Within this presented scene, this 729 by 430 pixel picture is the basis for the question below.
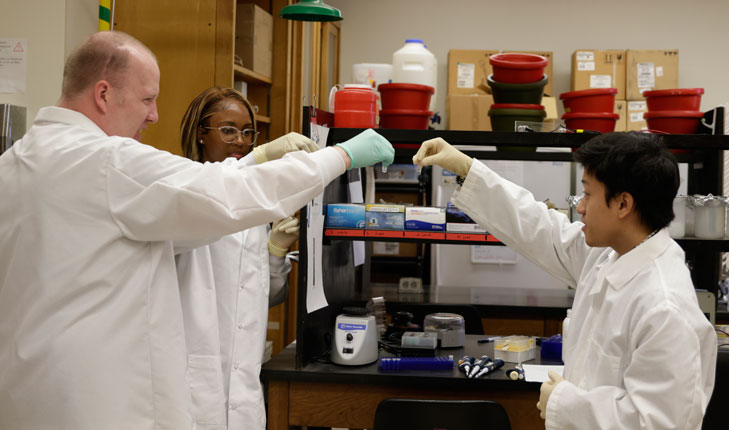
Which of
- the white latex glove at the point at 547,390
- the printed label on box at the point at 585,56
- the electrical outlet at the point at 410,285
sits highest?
the printed label on box at the point at 585,56

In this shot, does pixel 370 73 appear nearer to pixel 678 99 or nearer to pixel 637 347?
pixel 678 99

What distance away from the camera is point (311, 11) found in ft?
8.85

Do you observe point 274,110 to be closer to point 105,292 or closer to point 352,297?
point 352,297

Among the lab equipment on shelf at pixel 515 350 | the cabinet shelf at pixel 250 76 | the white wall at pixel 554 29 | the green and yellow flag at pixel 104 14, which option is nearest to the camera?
the lab equipment on shelf at pixel 515 350

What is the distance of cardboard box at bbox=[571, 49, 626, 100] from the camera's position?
578 cm

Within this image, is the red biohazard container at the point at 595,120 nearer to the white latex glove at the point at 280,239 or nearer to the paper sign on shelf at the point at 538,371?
the paper sign on shelf at the point at 538,371

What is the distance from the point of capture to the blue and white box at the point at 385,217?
2377 millimetres

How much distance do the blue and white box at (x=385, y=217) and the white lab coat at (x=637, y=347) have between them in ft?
2.20

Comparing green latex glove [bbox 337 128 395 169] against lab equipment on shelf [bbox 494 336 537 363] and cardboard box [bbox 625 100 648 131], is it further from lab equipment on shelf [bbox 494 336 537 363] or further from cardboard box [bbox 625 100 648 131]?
Result: cardboard box [bbox 625 100 648 131]

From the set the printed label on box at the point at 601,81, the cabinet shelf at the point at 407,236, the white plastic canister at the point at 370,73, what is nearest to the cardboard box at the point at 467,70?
the printed label on box at the point at 601,81

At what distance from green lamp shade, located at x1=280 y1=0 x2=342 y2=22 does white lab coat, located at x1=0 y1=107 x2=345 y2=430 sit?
1255 millimetres

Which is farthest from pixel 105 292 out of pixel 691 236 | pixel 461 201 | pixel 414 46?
pixel 691 236

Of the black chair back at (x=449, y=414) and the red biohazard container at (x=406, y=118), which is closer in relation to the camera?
the black chair back at (x=449, y=414)

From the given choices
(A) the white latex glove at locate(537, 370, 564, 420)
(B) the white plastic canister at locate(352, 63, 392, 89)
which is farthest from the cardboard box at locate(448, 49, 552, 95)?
(A) the white latex glove at locate(537, 370, 564, 420)
